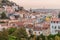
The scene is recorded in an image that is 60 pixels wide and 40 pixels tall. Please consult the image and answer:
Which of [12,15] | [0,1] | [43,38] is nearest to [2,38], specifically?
[43,38]

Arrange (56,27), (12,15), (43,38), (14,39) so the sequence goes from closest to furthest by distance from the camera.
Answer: (14,39)
(43,38)
(56,27)
(12,15)

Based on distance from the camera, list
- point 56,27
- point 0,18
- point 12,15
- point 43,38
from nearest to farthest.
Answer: point 43,38 < point 56,27 < point 0,18 < point 12,15

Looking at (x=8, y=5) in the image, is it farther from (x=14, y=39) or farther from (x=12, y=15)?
(x=14, y=39)

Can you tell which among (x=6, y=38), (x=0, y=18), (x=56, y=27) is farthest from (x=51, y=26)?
(x=6, y=38)

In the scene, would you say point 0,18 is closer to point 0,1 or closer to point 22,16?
point 22,16

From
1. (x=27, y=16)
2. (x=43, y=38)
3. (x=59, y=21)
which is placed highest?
(x=43, y=38)

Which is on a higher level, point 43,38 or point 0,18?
point 43,38

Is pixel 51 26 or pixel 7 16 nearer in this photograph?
pixel 51 26

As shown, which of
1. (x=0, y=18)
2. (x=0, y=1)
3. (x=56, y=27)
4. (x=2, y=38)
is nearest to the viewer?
(x=2, y=38)

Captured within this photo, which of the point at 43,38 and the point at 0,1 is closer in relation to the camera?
the point at 43,38
